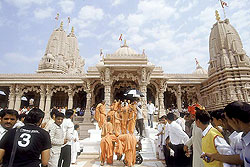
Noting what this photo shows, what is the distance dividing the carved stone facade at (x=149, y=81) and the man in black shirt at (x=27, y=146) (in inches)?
354

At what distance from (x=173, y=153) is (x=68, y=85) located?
1489cm

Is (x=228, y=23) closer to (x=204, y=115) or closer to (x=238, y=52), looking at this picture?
(x=238, y=52)

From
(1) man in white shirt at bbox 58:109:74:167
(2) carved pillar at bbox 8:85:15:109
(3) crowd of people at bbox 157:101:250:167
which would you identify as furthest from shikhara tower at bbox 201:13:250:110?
(2) carved pillar at bbox 8:85:15:109

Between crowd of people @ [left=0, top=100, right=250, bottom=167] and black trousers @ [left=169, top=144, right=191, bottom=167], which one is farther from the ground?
crowd of people @ [left=0, top=100, right=250, bottom=167]

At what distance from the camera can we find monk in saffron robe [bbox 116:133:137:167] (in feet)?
13.0

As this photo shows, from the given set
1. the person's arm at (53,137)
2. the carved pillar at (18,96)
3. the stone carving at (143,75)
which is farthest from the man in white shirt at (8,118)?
the carved pillar at (18,96)

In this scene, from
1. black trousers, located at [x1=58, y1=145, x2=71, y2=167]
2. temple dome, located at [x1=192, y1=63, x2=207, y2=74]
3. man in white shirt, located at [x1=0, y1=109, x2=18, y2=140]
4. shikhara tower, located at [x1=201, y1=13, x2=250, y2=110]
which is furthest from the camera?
temple dome, located at [x1=192, y1=63, x2=207, y2=74]

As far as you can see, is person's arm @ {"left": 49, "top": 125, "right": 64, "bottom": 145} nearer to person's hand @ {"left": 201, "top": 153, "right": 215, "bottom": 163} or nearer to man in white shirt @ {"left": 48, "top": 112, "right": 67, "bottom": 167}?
man in white shirt @ {"left": 48, "top": 112, "right": 67, "bottom": 167}

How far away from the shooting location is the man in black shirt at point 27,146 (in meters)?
1.55

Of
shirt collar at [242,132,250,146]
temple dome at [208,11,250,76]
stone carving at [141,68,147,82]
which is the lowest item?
shirt collar at [242,132,250,146]

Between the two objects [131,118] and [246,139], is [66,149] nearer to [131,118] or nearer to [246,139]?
[131,118]

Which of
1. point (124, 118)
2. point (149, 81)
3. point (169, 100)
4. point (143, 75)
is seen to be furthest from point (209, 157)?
point (169, 100)

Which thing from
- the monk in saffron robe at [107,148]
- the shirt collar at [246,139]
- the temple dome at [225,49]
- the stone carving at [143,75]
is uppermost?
the temple dome at [225,49]

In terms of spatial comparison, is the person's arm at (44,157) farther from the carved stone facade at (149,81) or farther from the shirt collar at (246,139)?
the carved stone facade at (149,81)
